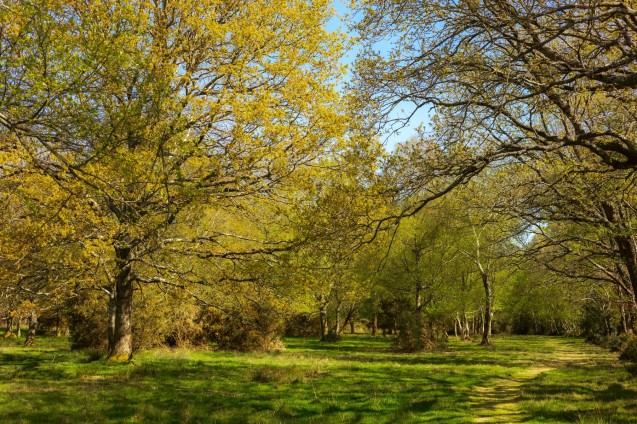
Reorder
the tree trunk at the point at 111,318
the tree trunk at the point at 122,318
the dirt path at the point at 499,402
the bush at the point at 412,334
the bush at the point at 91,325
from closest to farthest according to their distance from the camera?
the dirt path at the point at 499,402 → the tree trunk at the point at 122,318 → the tree trunk at the point at 111,318 → the bush at the point at 91,325 → the bush at the point at 412,334

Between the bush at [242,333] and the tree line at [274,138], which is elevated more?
the tree line at [274,138]

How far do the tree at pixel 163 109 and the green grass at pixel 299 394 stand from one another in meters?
3.02

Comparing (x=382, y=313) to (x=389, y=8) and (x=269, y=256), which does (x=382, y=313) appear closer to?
(x=269, y=256)

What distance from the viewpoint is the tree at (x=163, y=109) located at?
6895 mm

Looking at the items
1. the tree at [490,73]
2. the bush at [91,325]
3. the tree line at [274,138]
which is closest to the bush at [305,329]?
the bush at [91,325]

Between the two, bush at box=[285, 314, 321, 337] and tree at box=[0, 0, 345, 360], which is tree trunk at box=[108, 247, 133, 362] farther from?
bush at box=[285, 314, 321, 337]

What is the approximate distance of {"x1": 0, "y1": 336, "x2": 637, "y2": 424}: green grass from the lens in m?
8.80

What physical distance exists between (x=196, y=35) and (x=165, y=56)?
1.61 m

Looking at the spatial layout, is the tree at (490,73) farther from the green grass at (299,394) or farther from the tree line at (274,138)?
the green grass at (299,394)

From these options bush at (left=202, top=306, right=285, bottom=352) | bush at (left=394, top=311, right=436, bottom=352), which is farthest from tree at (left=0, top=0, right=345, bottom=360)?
bush at (left=394, top=311, right=436, bottom=352)

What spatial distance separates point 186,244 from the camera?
14.6m

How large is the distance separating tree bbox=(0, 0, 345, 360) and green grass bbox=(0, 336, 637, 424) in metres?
3.02

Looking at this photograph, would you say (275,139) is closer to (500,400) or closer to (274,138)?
(274,138)

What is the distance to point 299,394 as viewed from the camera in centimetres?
1133
